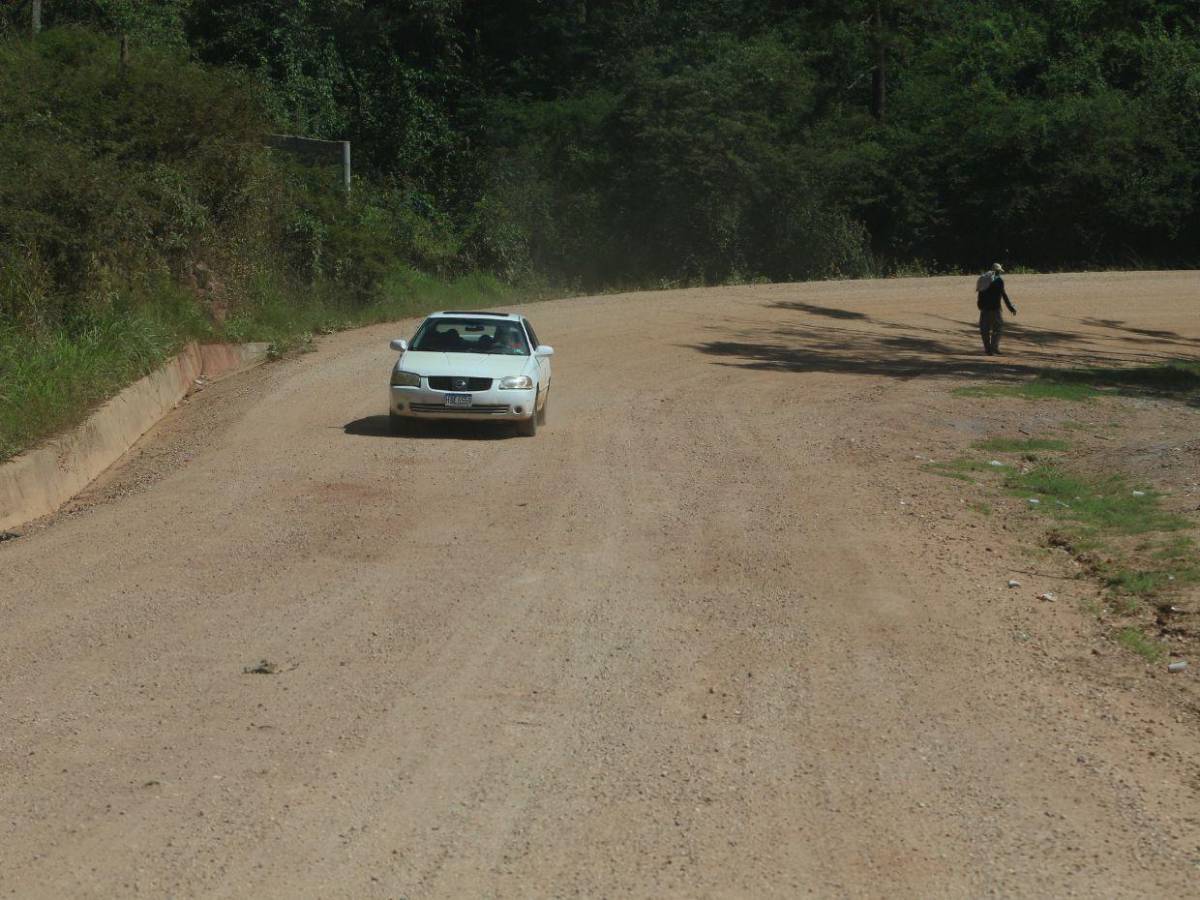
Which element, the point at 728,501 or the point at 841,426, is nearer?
the point at 728,501

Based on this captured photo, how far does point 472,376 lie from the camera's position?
17.1 m

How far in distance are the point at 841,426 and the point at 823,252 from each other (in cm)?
2692

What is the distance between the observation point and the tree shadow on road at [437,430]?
57.7ft

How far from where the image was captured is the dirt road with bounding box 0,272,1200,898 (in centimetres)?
570

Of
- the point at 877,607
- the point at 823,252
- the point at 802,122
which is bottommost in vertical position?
the point at 877,607

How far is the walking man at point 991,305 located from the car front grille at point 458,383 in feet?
40.9

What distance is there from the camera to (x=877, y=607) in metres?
9.82

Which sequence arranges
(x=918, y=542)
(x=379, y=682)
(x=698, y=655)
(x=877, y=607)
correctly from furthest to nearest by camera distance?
(x=918, y=542)
(x=877, y=607)
(x=698, y=655)
(x=379, y=682)

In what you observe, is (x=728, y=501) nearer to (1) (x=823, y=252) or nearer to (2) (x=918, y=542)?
(2) (x=918, y=542)

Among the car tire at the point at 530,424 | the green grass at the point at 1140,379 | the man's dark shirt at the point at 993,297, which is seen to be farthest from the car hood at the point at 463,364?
the man's dark shirt at the point at 993,297

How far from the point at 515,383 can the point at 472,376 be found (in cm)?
54

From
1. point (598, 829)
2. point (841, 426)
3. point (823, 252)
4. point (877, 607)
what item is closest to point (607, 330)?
point (841, 426)

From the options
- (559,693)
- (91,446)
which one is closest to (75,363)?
(91,446)

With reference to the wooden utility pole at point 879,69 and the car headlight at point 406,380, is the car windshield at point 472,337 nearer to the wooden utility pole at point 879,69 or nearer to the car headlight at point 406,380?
the car headlight at point 406,380
